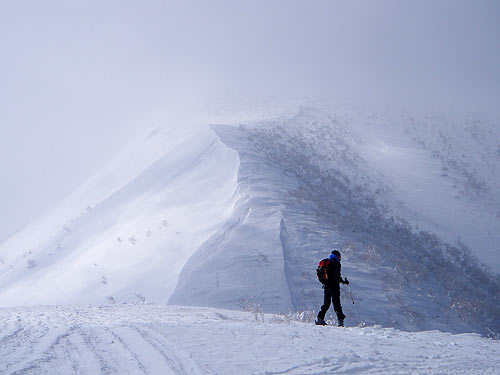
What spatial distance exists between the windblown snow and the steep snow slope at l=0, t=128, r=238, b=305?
0.07 meters

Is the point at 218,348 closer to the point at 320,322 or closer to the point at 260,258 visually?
the point at 320,322

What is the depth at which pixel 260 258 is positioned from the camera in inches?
395

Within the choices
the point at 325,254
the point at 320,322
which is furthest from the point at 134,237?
the point at 320,322

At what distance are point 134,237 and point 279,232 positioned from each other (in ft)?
16.9

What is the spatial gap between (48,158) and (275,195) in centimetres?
10102

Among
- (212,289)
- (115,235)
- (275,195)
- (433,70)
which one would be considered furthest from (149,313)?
(433,70)

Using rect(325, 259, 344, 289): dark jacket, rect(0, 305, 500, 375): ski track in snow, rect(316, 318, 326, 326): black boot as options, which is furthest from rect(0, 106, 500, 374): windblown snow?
rect(325, 259, 344, 289): dark jacket

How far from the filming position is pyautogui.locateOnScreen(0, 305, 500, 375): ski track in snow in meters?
4.41

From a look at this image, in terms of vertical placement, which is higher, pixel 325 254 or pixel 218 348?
pixel 325 254

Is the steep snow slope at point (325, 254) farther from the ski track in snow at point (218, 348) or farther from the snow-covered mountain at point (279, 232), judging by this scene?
the ski track in snow at point (218, 348)

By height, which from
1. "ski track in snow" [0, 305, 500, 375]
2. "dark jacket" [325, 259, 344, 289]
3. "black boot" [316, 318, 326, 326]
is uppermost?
"dark jacket" [325, 259, 344, 289]

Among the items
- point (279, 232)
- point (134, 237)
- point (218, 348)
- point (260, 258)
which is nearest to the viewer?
point (218, 348)

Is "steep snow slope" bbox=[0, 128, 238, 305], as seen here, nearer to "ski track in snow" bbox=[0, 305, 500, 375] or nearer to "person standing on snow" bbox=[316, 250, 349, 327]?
"ski track in snow" bbox=[0, 305, 500, 375]

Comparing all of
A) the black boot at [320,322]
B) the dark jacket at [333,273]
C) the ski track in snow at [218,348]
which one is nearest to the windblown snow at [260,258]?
the ski track in snow at [218,348]
